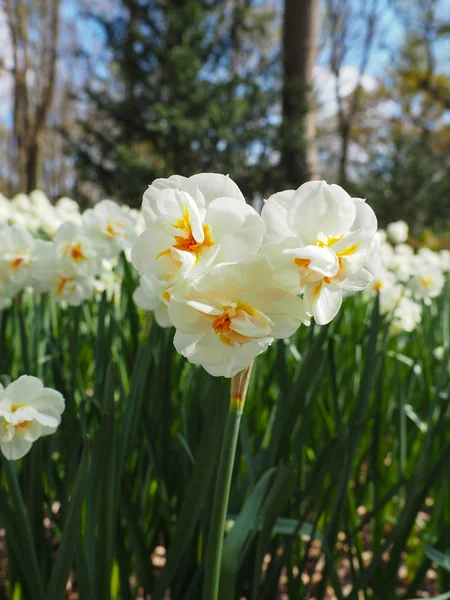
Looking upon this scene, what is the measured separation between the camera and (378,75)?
17.4m

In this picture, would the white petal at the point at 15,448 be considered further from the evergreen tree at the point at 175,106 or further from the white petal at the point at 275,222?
the evergreen tree at the point at 175,106

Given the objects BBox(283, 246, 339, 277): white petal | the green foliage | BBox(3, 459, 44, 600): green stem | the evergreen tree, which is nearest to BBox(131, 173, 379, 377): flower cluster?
BBox(283, 246, 339, 277): white petal

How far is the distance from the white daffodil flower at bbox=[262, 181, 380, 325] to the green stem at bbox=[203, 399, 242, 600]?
0.53ft

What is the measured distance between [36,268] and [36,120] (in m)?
7.77

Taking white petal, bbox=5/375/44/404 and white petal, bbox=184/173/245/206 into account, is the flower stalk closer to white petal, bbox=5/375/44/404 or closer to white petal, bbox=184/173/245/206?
white petal, bbox=184/173/245/206

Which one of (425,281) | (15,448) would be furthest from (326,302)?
(425,281)

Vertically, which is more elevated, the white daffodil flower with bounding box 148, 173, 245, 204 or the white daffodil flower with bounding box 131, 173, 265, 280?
the white daffodil flower with bounding box 148, 173, 245, 204

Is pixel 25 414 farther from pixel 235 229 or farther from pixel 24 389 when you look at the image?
pixel 235 229

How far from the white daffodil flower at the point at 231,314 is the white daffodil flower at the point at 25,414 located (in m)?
0.35

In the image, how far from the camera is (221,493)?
0.64 m

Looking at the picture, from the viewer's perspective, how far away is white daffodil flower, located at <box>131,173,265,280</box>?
524 mm

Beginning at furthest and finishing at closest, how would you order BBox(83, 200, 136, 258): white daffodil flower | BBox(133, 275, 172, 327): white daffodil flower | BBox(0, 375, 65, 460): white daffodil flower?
BBox(83, 200, 136, 258): white daffodil flower
BBox(133, 275, 172, 327): white daffodil flower
BBox(0, 375, 65, 460): white daffodil flower

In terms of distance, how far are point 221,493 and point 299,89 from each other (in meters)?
7.29

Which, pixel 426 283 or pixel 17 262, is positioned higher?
pixel 17 262
